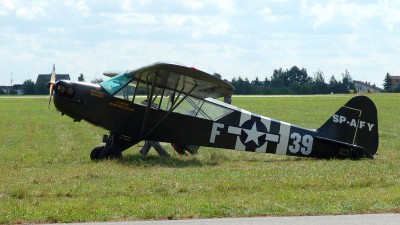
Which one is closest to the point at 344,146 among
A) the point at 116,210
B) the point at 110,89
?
the point at 110,89

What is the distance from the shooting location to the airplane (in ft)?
55.3

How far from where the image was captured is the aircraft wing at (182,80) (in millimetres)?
15359

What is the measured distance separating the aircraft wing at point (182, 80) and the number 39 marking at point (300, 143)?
1.75 meters

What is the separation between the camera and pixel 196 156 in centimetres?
1773

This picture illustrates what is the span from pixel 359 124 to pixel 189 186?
236 inches

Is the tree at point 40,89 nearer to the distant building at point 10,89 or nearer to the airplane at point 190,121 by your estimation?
the distant building at point 10,89

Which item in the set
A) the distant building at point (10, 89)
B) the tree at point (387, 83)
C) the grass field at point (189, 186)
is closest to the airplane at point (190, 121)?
the grass field at point (189, 186)

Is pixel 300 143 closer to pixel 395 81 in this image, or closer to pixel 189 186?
pixel 189 186

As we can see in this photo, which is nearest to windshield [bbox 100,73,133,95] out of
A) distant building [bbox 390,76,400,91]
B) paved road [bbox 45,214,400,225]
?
paved road [bbox 45,214,400,225]

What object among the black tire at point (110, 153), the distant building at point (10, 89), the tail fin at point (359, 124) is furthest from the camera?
the distant building at point (10, 89)

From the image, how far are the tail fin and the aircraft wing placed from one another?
2534mm

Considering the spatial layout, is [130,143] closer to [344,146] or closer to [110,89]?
[110,89]

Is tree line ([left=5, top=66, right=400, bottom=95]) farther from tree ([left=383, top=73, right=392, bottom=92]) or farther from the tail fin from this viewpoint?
the tail fin

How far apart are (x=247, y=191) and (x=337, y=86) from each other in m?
128
